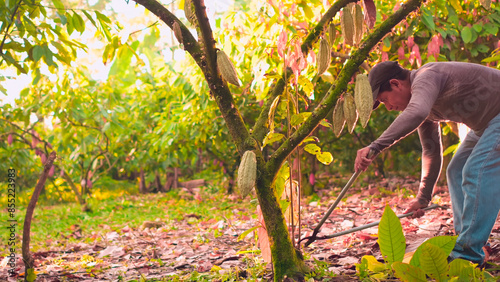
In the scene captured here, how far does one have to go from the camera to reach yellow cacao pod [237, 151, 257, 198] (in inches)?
56.8

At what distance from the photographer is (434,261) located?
1375 millimetres

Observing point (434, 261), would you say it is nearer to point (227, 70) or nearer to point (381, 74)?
point (381, 74)

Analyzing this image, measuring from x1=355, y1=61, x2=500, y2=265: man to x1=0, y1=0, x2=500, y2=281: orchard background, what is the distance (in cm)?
19

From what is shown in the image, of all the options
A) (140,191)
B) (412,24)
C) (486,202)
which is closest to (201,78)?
(412,24)

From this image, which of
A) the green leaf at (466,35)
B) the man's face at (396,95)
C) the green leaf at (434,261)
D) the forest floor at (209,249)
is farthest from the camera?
the green leaf at (466,35)

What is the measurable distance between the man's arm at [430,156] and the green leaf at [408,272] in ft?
2.39

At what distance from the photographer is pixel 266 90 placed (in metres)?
3.14

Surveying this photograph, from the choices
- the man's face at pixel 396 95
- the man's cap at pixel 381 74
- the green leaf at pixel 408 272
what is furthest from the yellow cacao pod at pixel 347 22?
the green leaf at pixel 408 272

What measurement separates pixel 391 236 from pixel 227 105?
78cm

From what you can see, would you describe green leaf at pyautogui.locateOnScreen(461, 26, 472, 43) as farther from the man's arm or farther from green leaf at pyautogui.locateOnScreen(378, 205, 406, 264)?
green leaf at pyautogui.locateOnScreen(378, 205, 406, 264)

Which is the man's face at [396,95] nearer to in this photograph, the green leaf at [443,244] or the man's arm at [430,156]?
the man's arm at [430,156]

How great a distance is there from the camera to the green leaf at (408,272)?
1.38 metres

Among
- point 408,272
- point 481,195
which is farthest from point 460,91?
point 408,272

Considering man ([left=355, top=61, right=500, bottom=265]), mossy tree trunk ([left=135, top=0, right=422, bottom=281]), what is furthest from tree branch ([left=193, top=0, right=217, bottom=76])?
man ([left=355, top=61, right=500, bottom=265])
